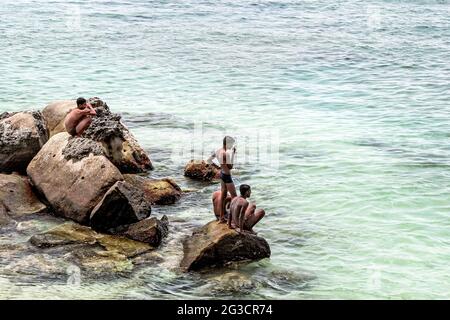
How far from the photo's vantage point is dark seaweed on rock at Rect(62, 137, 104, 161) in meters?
17.3

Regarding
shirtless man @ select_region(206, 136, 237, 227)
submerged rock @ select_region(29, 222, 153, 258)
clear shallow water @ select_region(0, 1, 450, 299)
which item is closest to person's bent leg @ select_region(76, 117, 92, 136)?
clear shallow water @ select_region(0, 1, 450, 299)

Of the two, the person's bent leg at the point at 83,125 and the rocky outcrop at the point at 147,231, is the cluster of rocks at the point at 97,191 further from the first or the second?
the person's bent leg at the point at 83,125

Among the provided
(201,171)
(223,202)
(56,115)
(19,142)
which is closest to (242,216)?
(223,202)

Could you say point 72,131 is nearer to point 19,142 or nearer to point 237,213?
point 19,142

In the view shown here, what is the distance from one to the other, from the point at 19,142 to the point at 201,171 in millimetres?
4683

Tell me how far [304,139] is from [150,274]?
11.5 m

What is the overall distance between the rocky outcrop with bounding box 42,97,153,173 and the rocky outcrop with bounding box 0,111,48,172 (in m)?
1.24

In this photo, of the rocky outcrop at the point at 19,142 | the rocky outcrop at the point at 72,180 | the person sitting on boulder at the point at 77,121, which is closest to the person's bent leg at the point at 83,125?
the person sitting on boulder at the point at 77,121

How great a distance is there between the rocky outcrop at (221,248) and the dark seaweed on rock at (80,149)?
3.71m

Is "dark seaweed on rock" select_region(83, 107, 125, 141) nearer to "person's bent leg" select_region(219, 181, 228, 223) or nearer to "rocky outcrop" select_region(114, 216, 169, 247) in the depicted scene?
"rocky outcrop" select_region(114, 216, 169, 247)

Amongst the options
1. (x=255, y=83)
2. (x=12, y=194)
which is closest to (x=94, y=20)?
(x=255, y=83)

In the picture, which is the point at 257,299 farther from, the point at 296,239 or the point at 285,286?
the point at 296,239

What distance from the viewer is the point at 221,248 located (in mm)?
14477

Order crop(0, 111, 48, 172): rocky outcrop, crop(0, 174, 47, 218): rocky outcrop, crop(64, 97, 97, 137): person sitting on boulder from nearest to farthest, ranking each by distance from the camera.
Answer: crop(0, 174, 47, 218): rocky outcrop → crop(0, 111, 48, 172): rocky outcrop → crop(64, 97, 97, 137): person sitting on boulder
